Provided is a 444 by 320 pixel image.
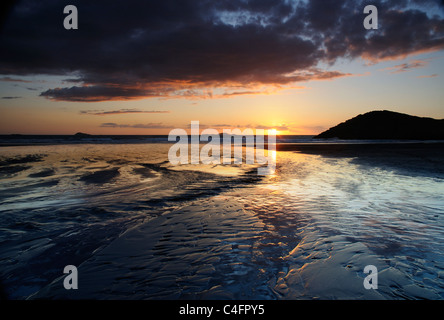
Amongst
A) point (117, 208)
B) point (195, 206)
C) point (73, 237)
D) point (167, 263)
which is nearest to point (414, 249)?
point (167, 263)

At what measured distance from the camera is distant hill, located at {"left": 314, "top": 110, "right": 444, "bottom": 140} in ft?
150

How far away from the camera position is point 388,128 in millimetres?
50281

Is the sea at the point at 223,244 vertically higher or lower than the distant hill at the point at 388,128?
lower

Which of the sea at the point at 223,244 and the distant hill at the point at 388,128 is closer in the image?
the sea at the point at 223,244

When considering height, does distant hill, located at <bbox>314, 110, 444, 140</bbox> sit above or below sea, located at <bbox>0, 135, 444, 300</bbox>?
above

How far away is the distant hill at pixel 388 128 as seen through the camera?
150ft

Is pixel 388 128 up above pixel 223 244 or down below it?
above

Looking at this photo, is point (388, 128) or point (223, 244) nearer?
point (223, 244)

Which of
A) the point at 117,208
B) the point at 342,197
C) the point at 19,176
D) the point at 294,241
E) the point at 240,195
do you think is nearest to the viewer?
the point at 294,241

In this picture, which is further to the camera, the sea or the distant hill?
the distant hill

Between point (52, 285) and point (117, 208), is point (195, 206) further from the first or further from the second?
point (52, 285)
